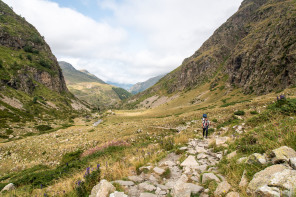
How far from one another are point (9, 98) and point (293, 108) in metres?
92.2

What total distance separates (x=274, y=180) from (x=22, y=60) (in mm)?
140107

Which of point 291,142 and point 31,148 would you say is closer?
point 291,142

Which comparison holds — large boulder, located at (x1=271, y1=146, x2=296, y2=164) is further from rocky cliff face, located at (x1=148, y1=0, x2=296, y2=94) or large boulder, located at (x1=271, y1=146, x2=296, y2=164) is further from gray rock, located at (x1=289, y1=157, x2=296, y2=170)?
rocky cliff face, located at (x1=148, y1=0, x2=296, y2=94)

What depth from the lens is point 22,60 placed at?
335 feet

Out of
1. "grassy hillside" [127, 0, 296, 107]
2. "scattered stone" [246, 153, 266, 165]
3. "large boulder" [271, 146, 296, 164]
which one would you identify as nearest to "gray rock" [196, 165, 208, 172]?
"scattered stone" [246, 153, 266, 165]

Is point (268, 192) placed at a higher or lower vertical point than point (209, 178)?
higher

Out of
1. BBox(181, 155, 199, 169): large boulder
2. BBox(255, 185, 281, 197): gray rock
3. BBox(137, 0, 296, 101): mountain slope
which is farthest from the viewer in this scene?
BBox(137, 0, 296, 101): mountain slope

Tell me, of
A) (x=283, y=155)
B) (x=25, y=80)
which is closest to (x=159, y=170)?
(x=283, y=155)

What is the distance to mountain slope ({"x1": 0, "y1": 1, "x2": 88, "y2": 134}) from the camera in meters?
62.5

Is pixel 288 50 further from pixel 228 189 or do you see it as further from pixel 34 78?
pixel 34 78

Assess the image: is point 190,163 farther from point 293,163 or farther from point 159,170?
point 293,163

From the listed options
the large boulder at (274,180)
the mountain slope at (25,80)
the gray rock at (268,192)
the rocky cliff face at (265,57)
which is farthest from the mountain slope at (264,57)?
the mountain slope at (25,80)

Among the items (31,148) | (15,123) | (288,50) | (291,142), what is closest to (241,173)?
(291,142)

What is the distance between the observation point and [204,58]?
121 metres
